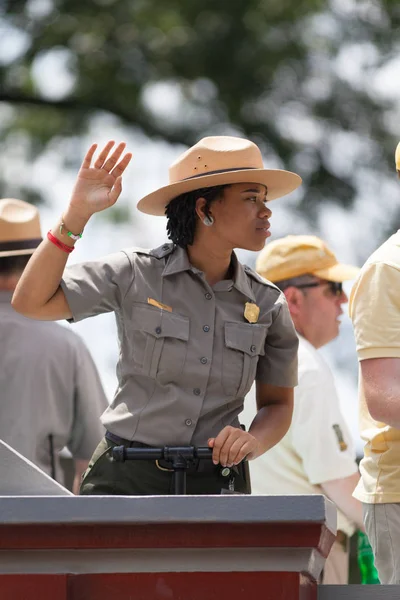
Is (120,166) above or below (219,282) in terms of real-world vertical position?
above

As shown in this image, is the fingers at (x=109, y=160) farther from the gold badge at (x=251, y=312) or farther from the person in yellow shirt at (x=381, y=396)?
the person in yellow shirt at (x=381, y=396)

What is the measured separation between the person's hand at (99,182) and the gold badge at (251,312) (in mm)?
452

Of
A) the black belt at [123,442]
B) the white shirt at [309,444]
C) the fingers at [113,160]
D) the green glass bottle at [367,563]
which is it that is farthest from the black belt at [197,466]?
the green glass bottle at [367,563]

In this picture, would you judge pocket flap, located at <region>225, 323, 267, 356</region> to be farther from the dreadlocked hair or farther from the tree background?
the tree background

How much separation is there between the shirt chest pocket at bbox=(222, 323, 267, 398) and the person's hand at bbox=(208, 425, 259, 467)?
0.75 ft

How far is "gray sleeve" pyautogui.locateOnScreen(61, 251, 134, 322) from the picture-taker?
119 inches

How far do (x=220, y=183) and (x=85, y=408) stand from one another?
54.7 inches

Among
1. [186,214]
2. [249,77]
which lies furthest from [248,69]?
[186,214]

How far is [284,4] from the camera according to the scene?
9383mm

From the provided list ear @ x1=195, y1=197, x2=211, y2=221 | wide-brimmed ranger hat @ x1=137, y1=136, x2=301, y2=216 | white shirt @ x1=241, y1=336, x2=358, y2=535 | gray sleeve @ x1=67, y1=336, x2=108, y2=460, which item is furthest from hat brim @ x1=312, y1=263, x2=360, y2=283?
ear @ x1=195, y1=197, x2=211, y2=221

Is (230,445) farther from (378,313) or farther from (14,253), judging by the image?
(14,253)

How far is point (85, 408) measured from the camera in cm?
438

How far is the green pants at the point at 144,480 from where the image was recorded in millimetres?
3020

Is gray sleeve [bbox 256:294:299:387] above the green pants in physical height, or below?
above
